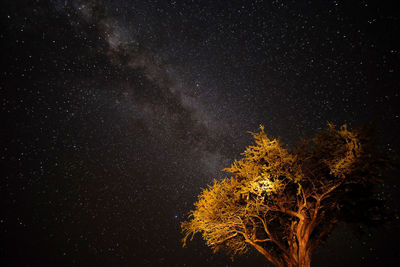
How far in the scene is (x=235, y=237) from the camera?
45.3 ft

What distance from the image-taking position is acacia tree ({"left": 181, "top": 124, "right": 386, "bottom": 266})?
10.4m

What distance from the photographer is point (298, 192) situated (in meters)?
10.7

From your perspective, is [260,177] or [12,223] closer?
[260,177]

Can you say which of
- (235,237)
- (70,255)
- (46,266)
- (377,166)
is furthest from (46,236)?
(377,166)

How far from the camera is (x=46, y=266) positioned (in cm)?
10919

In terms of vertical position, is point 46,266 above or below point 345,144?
above

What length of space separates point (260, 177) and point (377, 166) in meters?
5.60

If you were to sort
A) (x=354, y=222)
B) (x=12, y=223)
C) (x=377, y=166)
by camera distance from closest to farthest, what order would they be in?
(x=377, y=166), (x=354, y=222), (x=12, y=223)

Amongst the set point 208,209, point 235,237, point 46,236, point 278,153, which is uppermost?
point 46,236

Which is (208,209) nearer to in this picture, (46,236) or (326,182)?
(326,182)

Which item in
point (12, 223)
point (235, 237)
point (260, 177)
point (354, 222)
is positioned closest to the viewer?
point (260, 177)

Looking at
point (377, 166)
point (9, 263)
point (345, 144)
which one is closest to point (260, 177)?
point (345, 144)

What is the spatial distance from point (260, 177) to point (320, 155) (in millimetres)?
3672

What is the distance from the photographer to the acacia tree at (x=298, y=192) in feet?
34.2
